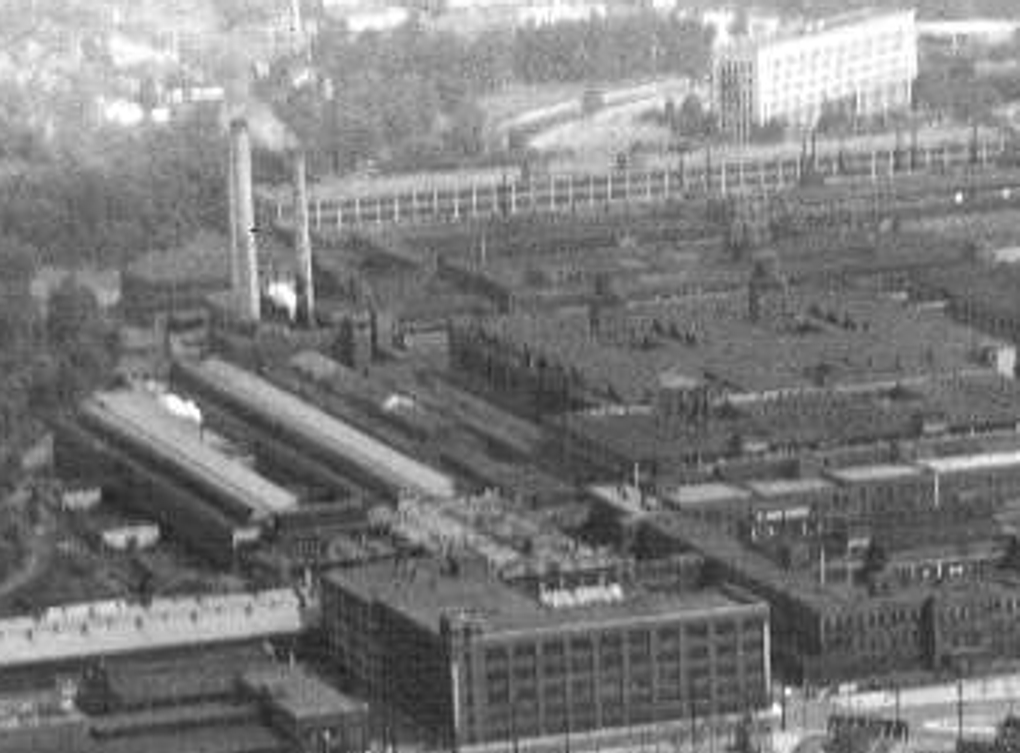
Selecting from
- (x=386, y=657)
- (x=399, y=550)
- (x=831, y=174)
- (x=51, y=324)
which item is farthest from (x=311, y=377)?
(x=831, y=174)

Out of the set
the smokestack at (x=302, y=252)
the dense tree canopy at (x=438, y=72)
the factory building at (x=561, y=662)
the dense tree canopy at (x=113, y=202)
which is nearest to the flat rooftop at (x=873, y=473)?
the factory building at (x=561, y=662)


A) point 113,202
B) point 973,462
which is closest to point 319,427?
point 973,462

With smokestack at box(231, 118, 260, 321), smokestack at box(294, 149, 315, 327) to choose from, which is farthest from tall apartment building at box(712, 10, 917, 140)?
smokestack at box(231, 118, 260, 321)

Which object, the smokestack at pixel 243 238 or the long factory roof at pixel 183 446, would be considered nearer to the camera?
the long factory roof at pixel 183 446

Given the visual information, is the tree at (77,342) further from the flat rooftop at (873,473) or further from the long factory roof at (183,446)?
the flat rooftop at (873,473)

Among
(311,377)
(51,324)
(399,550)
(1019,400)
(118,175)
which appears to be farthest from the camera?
(118,175)

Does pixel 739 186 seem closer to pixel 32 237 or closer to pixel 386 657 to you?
pixel 32 237

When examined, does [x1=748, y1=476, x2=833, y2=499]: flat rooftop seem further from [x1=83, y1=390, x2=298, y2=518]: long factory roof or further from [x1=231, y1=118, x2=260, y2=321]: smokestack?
[x1=231, y1=118, x2=260, y2=321]: smokestack
